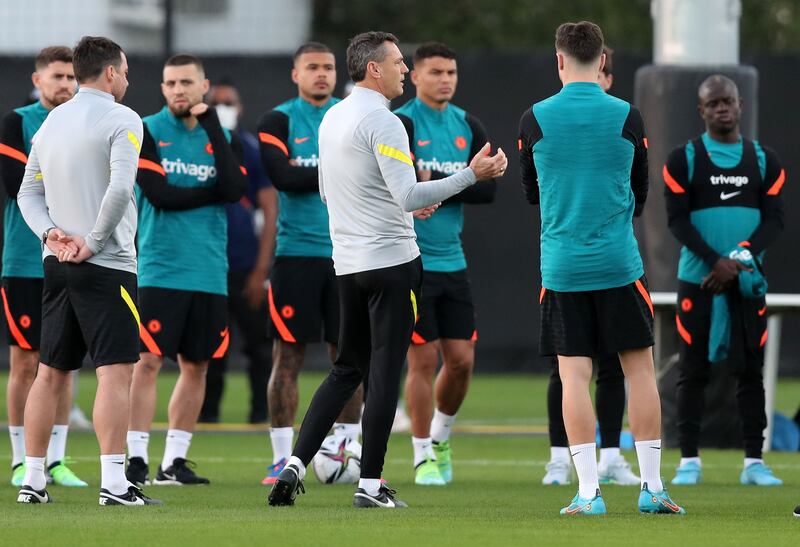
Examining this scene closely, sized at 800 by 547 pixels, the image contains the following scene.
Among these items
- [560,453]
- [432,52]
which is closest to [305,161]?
[432,52]

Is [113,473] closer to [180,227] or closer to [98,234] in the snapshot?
[98,234]

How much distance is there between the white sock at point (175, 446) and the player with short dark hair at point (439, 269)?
50.0 inches

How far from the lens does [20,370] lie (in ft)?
30.2

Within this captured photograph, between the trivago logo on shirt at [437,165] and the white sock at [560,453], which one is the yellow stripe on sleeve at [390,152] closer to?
the trivago logo on shirt at [437,165]

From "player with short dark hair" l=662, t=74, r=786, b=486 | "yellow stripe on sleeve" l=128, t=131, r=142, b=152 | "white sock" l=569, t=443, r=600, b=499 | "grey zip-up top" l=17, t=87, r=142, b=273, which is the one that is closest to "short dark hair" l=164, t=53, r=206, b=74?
"grey zip-up top" l=17, t=87, r=142, b=273

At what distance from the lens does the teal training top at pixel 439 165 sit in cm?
945

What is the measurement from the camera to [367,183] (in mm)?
7637

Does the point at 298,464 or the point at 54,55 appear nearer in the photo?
the point at 298,464

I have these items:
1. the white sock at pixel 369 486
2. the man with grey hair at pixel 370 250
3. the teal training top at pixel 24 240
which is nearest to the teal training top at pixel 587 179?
the man with grey hair at pixel 370 250

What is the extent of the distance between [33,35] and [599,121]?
14794 mm

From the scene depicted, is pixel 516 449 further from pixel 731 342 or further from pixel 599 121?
pixel 599 121

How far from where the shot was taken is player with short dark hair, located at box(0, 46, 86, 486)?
9.09 m

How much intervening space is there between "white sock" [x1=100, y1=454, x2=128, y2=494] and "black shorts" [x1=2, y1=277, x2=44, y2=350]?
1601 millimetres

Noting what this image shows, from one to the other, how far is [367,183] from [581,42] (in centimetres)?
115
